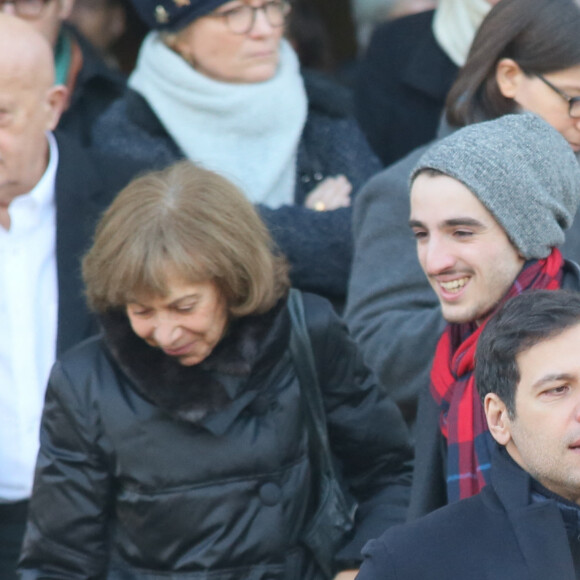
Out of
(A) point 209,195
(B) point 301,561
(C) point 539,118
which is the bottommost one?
(B) point 301,561

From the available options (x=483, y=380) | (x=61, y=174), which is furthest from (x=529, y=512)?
(x=61, y=174)

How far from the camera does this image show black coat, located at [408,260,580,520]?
3.26 meters

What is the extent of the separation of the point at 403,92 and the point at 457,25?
0.95 feet

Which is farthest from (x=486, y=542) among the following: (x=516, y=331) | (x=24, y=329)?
(x=24, y=329)

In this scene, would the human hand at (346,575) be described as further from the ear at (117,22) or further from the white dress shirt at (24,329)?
the ear at (117,22)

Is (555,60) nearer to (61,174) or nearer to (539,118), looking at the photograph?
(539,118)

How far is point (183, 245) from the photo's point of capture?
10.8 ft

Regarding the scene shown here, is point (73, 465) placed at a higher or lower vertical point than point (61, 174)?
lower

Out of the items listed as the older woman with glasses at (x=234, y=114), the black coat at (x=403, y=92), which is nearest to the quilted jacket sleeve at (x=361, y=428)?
the older woman with glasses at (x=234, y=114)

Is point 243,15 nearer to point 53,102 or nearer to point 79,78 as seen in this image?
point 53,102

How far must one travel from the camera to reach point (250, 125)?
4.39m

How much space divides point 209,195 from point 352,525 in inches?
33.9

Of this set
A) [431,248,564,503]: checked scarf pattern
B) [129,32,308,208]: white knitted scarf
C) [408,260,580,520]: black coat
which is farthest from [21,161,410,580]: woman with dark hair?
[129,32,308,208]: white knitted scarf

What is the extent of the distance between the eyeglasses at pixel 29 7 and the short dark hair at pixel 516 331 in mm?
2217
